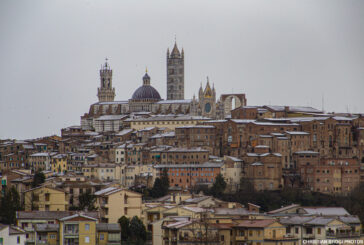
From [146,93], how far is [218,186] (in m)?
31.5

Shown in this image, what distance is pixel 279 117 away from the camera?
80.1 metres

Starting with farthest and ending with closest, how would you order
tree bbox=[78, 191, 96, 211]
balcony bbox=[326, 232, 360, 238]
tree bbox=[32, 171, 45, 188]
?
tree bbox=[32, 171, 45, 188] → tree bbox=[78, 191, 96, 211] → balcony bbox=[326, 232, 360, 238]

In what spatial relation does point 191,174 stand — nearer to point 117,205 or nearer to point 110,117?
point 117,205

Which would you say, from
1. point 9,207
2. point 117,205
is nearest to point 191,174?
point 117,205

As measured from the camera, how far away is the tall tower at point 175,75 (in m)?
99.4

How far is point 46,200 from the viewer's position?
51844 millimetres

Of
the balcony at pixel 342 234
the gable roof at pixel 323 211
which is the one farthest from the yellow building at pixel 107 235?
the gable roof at pixel 323 211

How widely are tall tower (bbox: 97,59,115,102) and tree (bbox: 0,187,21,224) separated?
168ft

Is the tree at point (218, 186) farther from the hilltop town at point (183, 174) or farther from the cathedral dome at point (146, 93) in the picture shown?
the cathedral dome at point (146, 93)

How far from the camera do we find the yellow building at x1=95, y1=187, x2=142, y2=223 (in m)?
49.3

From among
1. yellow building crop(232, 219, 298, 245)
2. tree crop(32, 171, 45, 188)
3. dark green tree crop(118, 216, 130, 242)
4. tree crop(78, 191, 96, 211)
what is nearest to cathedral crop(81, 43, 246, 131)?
tree crop(32, 171, 45, 188)

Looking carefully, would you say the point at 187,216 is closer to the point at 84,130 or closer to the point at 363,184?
the point at 363,184

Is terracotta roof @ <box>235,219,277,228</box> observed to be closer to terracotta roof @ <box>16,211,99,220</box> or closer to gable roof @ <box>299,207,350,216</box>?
gable roof @ <box>299,207,350,216</box>

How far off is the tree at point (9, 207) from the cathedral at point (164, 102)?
3703 cm
